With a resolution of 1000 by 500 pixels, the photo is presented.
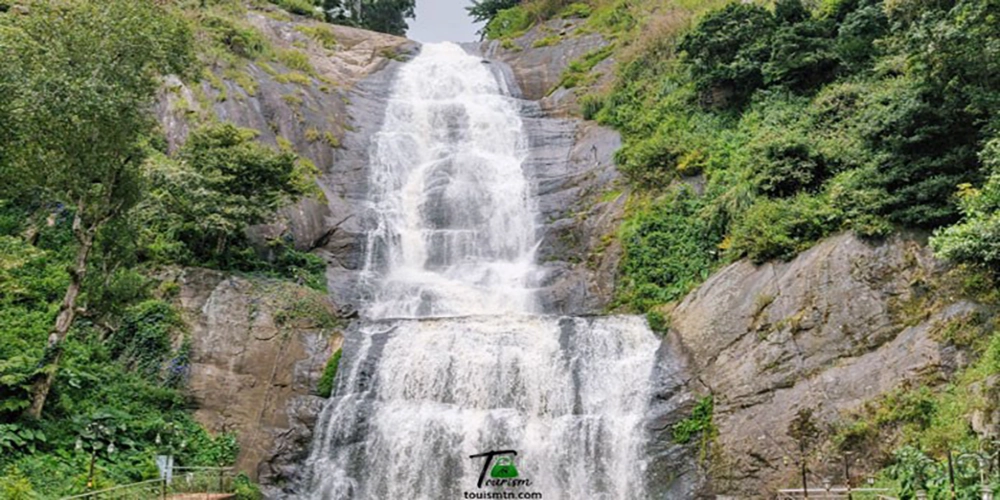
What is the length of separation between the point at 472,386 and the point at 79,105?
10827mm

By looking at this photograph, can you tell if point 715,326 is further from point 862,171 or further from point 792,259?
point 862,171

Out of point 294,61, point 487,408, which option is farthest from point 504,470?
point 294,61

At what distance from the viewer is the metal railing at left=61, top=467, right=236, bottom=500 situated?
45.2 ft

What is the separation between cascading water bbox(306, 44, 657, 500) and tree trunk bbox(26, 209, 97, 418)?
5913 millimetres

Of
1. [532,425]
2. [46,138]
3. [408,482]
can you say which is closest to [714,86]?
[532,425]

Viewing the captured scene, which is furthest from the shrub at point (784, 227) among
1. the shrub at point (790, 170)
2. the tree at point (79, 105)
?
the tree at point (79, 105)

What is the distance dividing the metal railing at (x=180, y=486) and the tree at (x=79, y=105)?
3055mm

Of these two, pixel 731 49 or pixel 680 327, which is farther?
pixel 731 49

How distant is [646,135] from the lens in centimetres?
2786

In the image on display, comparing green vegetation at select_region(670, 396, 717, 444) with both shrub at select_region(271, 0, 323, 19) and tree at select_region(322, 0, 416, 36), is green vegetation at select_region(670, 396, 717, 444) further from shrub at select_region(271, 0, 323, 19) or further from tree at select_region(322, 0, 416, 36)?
tree at select_region(322, 0, 416, 36)

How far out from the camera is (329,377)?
19.4m

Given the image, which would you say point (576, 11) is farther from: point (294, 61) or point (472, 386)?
point (472, 386)

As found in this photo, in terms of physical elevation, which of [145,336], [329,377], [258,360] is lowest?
[329,377]

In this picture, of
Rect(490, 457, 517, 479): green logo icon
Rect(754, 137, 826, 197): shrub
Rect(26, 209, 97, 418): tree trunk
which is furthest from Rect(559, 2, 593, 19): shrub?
Rect(26, 209, 97, 418): tree trunk
